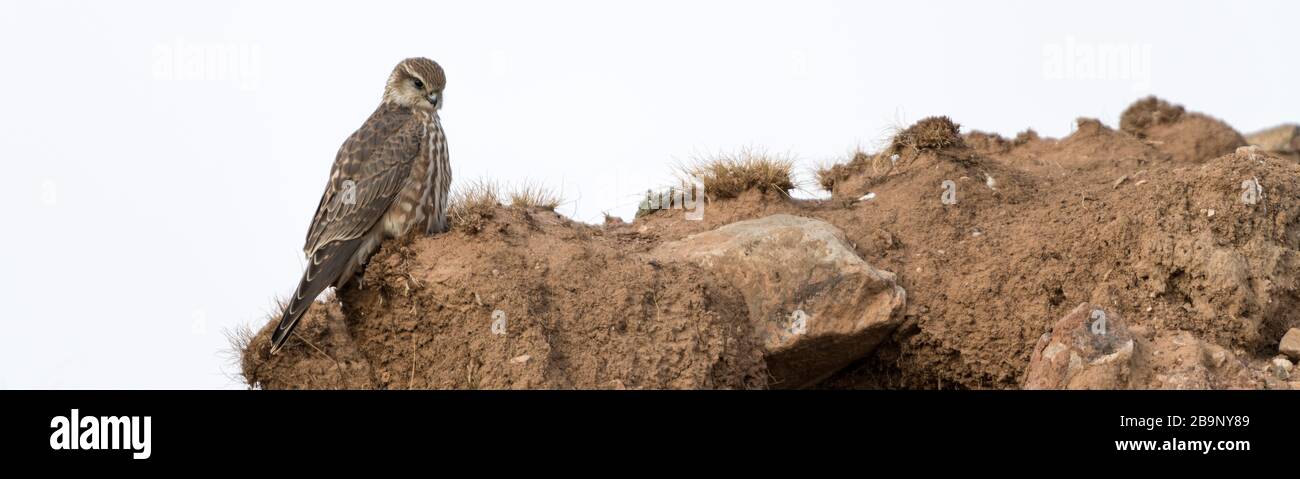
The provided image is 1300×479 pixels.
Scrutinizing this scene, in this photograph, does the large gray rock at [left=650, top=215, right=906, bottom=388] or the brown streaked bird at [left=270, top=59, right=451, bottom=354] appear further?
the large gray rock at [left=650, top=215, right=906, bottom=388]

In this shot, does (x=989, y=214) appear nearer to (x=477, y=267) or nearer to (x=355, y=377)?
(x=477, y=267)

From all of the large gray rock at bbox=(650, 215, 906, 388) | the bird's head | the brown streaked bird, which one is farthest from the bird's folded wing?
the large gray rock at bbox=(650, 215, 906, 388)

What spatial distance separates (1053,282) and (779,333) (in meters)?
1.83

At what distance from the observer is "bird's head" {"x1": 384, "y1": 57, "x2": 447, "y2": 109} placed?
8.74 metres

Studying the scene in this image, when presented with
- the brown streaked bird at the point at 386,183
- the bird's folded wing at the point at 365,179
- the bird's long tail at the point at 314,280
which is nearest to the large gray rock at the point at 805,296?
the brown streaked bird at the point at 386,183

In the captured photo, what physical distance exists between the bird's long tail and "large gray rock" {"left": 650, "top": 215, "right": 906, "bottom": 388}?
2076 mm

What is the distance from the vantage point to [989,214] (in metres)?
9.40

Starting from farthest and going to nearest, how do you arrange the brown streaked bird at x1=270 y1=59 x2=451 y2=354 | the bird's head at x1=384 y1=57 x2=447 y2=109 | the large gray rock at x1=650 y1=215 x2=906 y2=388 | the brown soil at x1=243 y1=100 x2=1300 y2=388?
the bird's head at x1=384 y1=57 x2=447 y2=109
the large gray rock at x1=650 y1=215 x2=906 y2=388
the brown streaked bird at x1=270 y1=59 x2=451 y2=354
the brown soil at x1=243 y1=100 x2=1300 y2=388

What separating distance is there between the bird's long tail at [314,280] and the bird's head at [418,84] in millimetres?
1197

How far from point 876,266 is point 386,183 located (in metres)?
3.34

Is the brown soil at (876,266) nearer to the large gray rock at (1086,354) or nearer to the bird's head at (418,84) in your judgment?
the large gray rock at (1086,354)
